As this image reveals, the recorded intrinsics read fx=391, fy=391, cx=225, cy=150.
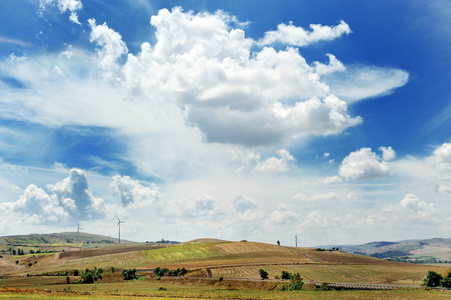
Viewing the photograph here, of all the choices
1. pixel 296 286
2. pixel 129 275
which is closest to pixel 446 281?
pixel 296 286

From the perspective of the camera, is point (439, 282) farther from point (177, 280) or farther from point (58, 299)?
point (58, 299)

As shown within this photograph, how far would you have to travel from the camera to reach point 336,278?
157 m

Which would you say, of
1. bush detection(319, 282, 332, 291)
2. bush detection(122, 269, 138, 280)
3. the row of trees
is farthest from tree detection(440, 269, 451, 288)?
bush detection(122, 269, 138, 280)

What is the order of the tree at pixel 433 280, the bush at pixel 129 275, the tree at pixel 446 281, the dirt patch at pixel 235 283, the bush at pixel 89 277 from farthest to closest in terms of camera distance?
the bush at pixel 129 275, the bush at pixel 89 277, the dirt patch at pixel 235 283, the tree at pixel 433 280, the tree at pixel 446 281

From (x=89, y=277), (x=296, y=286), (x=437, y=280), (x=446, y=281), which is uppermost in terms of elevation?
(x=437, y=280)

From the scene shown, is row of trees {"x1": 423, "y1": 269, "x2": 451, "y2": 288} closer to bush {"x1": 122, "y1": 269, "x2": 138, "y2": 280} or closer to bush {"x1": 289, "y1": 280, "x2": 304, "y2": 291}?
bush {"x1": 289, "y1": 280, "x2": 304, "y2": 291}

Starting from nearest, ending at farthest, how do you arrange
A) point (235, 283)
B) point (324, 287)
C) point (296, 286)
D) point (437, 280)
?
1. point (324, 287)
2. point (437, 280)
3. point (296, 286)
4. point (235, 283)

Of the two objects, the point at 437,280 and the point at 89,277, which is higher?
the point at 437,280

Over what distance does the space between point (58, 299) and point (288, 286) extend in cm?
6444

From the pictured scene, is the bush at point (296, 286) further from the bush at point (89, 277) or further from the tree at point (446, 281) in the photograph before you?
the bush at point (89, 277)

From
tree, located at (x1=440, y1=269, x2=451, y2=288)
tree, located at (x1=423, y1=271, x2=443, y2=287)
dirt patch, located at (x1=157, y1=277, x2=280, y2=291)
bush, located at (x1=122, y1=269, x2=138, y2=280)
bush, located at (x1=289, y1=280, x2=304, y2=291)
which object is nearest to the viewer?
tree, located at (x1=440, y1=269, x2=451, y2=288)

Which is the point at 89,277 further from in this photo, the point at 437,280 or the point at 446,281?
the point at 446,281

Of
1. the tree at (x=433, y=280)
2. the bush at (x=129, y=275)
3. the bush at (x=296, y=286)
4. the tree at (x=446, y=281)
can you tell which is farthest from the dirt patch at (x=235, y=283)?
the tree at (x=446, y=281)

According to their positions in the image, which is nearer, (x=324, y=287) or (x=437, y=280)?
(x=324, y=287)
